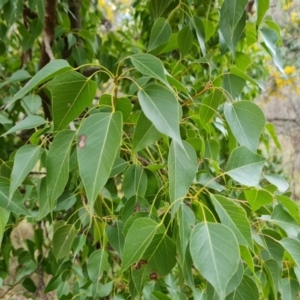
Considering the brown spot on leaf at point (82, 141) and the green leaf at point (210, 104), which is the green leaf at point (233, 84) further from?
the brown spot on leaf at point (82, 141)

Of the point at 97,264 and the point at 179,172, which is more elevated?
the point at 179,172

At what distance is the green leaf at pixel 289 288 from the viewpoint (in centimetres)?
44

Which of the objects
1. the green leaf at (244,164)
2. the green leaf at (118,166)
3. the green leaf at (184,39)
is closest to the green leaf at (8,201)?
the green leaf at (118,166)

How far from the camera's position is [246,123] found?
1.30 feet

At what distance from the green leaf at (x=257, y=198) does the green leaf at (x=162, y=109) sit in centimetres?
15

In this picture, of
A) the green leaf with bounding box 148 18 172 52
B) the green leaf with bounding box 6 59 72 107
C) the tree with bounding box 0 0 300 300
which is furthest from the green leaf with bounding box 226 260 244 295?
the green leaf with bounding box 148 18 172 52

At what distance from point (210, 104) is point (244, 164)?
3.3 inches

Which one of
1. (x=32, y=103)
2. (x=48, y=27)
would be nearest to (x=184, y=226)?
(x=32, y=103)

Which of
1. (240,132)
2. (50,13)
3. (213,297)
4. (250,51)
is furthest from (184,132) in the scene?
(250,51)

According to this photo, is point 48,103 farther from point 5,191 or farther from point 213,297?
point 213,297

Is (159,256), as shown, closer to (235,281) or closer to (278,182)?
(235,281)

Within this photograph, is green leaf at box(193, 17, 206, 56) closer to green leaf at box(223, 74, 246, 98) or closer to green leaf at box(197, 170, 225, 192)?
green leaf at box(223, 74, 246, 98)

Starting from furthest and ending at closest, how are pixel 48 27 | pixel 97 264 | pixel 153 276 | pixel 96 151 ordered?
pixel 48 27 < pixel 97 264 < pixel 153 276 < pixel 96 151

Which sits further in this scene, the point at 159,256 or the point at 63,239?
the point at 63,239
